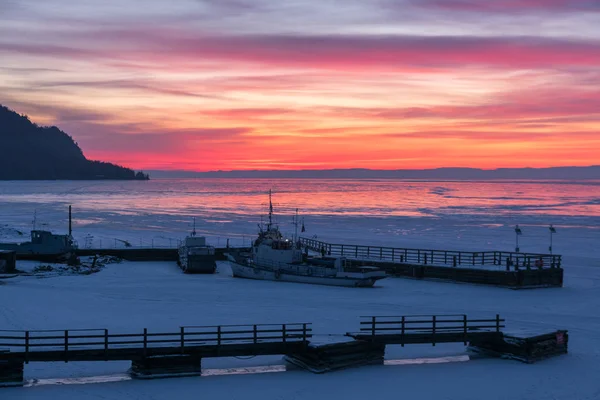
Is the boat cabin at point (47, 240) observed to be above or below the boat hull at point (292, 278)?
above

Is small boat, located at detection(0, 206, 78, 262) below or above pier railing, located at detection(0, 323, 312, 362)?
above

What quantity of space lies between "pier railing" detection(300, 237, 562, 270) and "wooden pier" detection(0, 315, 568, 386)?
1743cm

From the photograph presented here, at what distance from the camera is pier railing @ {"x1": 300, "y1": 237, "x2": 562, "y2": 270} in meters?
43.3

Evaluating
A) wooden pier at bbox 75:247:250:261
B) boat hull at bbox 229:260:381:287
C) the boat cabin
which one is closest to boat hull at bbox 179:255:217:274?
boat hull at bbox 229:260:381:287

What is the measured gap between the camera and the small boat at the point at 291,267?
140ft

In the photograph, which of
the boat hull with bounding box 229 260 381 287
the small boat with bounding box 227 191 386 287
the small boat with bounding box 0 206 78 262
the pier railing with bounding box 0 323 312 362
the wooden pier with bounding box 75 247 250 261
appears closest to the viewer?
the pier railing with bounding box 0 323 312 362

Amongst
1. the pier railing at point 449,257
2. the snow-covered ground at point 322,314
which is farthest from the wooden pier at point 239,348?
the pier railing at point 449,257

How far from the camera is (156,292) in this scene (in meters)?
39.0

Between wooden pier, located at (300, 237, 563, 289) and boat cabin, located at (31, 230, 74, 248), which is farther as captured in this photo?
boat cabin, located at (31, 230, 74, 248)

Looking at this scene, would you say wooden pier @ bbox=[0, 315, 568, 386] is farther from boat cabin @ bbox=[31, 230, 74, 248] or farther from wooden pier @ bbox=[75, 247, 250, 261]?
wooden pier @ bbox=[75, 247, 250, 261]

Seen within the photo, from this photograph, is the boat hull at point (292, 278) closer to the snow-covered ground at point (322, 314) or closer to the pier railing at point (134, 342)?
the snow-covered ground at point (322, 314)

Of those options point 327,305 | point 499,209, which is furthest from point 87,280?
point 499,209

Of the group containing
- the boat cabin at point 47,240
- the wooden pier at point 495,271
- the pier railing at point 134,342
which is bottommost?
the pier railing at point 134,342

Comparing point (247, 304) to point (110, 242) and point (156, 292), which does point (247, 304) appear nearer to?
point (156, 292)
